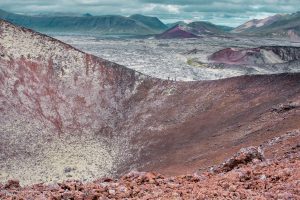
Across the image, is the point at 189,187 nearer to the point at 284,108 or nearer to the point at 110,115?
the point at 284,108

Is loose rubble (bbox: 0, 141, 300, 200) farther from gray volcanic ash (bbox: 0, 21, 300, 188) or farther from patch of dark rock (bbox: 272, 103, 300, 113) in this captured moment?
patch of dark rock (bbox: 272, 103, 300, 113)

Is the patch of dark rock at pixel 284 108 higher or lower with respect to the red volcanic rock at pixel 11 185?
lower

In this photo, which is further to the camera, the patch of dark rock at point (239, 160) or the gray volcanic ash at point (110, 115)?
the gray volcanic ash at point (110, 115)

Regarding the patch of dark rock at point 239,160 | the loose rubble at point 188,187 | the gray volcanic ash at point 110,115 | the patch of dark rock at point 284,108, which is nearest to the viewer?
the loose rubble at point 188,187

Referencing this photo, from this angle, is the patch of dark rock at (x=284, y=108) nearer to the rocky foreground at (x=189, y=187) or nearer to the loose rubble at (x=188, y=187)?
the rocky foreground at (x=189, y=187)

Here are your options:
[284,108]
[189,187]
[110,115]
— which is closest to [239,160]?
[189,187]

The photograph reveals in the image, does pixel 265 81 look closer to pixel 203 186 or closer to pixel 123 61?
pixel 203 186

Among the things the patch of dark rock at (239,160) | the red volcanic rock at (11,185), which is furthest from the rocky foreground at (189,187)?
the patch of dark rock at (239,160)

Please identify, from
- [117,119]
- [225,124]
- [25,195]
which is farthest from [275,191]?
[117,119]
